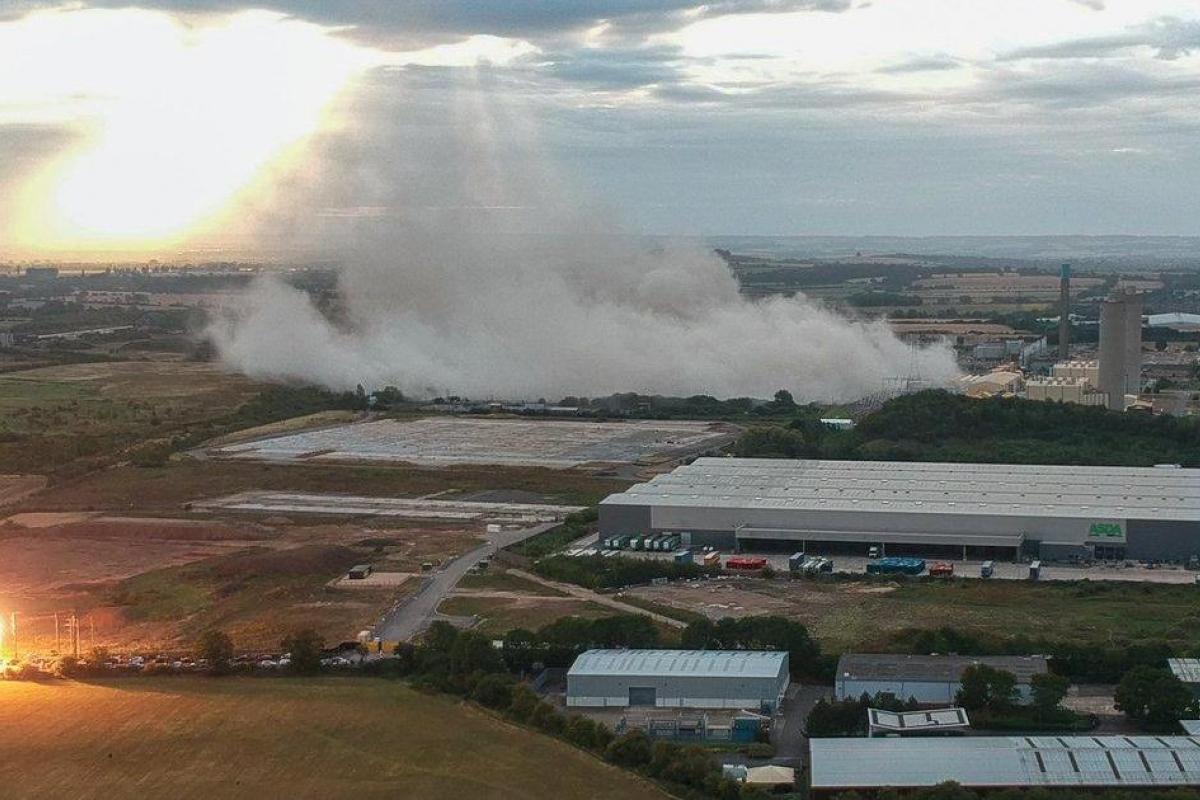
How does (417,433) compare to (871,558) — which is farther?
(417,433)

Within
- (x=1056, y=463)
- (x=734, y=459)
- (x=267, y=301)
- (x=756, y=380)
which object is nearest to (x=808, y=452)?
(x=734, y=459)

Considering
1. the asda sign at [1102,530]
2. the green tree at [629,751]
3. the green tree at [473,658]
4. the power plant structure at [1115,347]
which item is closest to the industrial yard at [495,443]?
the power plant structure at [1115,347]

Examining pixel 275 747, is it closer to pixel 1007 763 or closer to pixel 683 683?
pixel 683 683

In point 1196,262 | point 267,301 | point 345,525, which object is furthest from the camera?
point 1196,262

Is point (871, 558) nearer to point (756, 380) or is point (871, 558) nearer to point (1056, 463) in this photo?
point (1056, 463)

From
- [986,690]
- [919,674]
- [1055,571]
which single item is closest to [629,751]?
[919,674]

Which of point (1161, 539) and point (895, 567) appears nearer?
point (895, 567)
